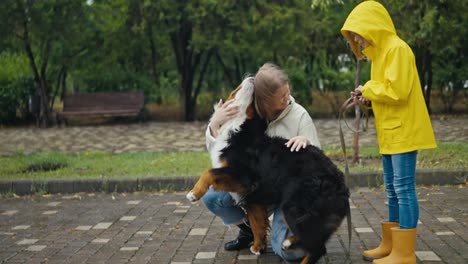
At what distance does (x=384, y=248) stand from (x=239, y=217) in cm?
116

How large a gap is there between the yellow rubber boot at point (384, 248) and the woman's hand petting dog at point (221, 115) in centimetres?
147

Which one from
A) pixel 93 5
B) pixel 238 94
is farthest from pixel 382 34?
pixel 93 5

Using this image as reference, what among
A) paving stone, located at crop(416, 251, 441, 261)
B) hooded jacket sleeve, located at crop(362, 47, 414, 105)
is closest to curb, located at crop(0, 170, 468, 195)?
paving stone, located at crop(416, 251, 441, 261)

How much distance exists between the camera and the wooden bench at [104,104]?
65.3 ft

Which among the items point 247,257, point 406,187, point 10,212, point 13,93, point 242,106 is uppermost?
point 242,106

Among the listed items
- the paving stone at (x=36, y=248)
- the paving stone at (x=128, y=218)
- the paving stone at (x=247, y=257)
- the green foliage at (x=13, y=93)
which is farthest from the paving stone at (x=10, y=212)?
the green foliage at (x=13, y=93)

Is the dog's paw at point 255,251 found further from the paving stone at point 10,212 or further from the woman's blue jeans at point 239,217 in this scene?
the paving stone at point 10,212

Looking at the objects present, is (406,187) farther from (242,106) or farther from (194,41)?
(194,41)

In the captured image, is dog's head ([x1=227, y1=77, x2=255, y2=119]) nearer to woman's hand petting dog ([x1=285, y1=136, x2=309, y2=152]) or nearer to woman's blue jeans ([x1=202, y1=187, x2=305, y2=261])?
woman's hand petting dog ([x1=285, y1=136, x2=309, y2=152])

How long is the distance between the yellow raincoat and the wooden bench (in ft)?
50.1

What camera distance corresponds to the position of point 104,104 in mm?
20438

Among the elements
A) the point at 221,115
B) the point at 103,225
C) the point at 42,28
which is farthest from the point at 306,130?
the point at 42,28

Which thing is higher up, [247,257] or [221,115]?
[221,115]

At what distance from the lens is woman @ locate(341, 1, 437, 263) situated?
4.90 meters
